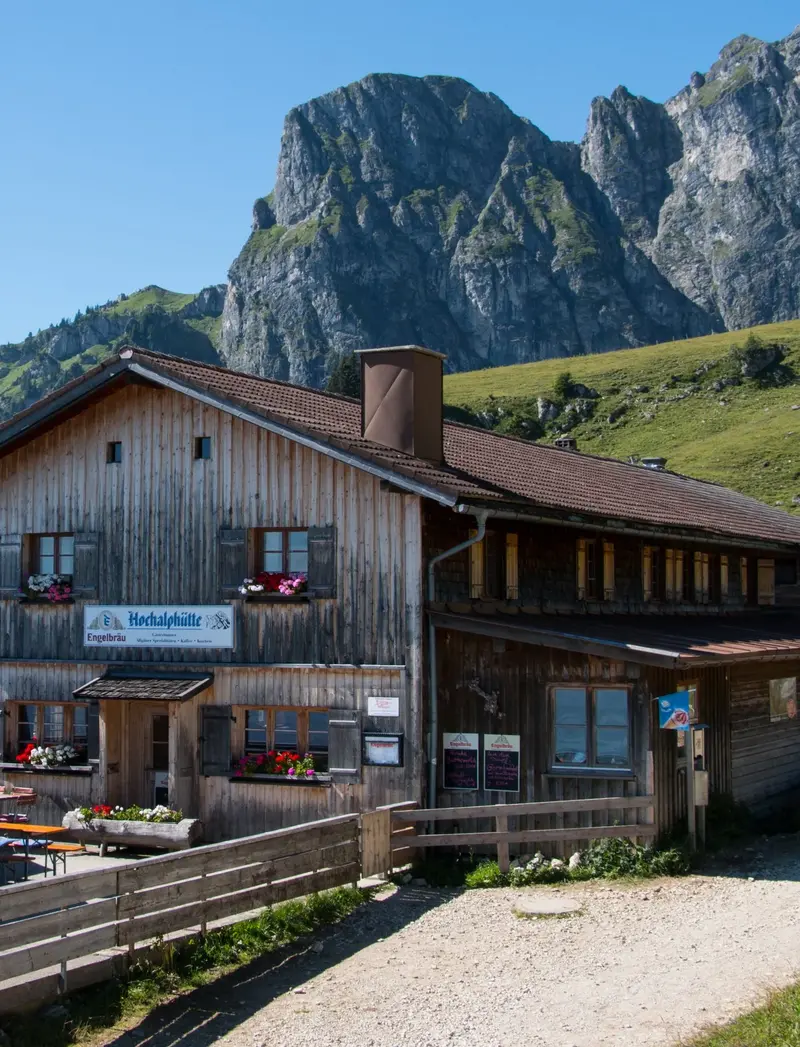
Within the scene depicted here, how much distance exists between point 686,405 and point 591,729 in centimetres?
7473

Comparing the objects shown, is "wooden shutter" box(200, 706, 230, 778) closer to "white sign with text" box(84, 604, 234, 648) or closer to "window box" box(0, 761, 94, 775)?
"white sign with text" box(84, 604, 234, 648)

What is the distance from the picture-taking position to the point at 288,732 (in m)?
17.5

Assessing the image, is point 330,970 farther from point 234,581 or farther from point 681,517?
point 681,517

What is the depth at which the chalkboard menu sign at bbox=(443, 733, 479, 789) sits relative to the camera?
16.4 metres

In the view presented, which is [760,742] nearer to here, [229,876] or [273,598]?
[273,598]

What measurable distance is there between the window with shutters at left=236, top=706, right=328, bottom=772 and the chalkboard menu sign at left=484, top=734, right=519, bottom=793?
2353 millimetres

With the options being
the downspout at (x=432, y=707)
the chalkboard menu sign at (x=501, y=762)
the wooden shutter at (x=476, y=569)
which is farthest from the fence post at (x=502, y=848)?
the wooden shutter at (x=476, y=569)

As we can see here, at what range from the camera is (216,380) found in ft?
61.8

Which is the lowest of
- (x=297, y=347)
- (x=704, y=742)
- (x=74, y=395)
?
(x=704, y=742)

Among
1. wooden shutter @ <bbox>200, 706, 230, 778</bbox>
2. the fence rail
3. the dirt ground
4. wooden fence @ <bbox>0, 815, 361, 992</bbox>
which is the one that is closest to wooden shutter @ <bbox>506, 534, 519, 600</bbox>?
the fence rail

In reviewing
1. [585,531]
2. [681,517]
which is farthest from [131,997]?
[681,517]

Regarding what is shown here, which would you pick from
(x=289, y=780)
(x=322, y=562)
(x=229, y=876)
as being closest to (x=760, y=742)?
(x=289, y=780)

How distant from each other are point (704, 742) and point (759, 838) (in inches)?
60.0

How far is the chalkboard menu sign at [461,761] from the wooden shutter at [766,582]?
553 inches
